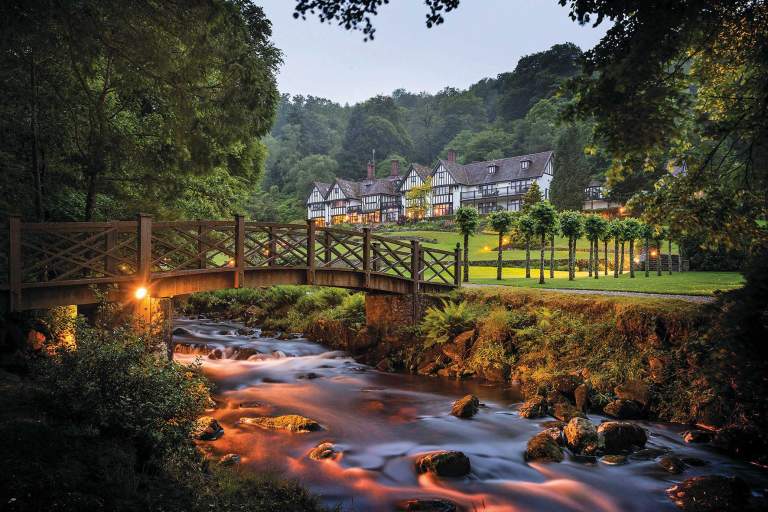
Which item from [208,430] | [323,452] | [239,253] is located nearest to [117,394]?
[208,430]

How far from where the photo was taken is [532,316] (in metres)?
15.7

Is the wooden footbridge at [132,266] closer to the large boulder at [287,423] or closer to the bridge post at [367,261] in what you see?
the bridge post at [367,261]

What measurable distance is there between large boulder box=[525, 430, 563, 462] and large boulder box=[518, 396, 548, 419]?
6.01 ft

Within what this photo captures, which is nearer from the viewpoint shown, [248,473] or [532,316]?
[248,473]

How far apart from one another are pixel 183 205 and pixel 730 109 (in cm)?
1672

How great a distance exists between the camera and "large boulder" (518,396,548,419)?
37.5 ft

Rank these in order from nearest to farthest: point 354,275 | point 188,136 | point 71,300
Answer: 1. point 188,136
2. point 71,300
3. point 354,275

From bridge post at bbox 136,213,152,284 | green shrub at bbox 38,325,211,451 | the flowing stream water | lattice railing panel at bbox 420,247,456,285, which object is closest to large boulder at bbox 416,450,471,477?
the flowing stream water

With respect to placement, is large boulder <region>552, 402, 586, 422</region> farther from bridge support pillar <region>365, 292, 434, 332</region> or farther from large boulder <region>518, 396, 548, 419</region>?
bridge support pillar <region>365, 292, 434, 332</region>

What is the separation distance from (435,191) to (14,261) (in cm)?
6547

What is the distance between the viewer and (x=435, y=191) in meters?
72.4

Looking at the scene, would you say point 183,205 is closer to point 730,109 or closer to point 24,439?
point 24,439

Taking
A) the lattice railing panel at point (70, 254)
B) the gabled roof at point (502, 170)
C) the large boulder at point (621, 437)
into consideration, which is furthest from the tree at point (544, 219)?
the gabled roof at point (502, 170)

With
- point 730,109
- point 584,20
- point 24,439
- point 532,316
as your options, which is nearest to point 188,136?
point 24,439
